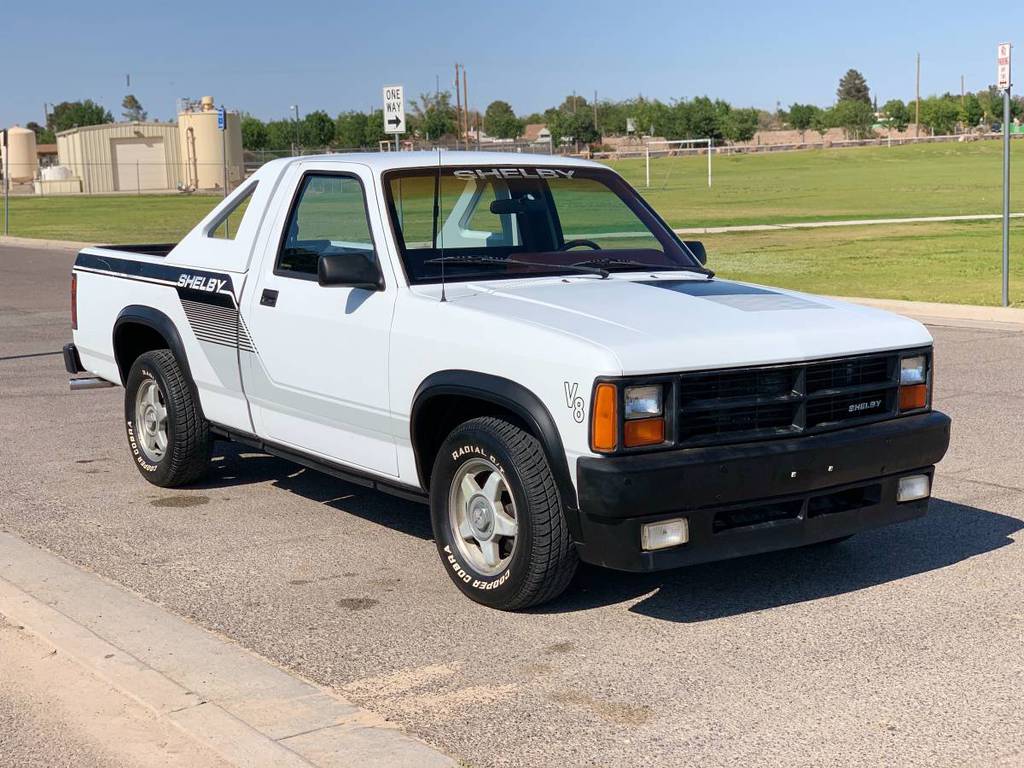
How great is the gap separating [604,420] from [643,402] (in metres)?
0.17

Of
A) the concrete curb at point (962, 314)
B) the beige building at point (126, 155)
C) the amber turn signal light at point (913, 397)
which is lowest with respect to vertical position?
the concrete curb at point (962, 314)

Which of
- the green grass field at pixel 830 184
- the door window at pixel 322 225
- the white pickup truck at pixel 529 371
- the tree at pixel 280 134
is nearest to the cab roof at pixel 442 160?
the white pickup truck at pixel 529 371

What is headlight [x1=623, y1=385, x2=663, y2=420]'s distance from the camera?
16.5 ft

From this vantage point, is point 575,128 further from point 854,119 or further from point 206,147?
point 206,147

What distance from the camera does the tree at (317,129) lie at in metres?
125

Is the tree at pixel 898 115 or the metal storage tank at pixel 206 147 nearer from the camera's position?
the metal storage tank at pixel 206 147

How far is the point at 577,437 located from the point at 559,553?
0.50 meters

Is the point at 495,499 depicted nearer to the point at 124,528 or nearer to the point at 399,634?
the point at 399,634

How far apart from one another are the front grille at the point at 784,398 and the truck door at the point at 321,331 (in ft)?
4.88

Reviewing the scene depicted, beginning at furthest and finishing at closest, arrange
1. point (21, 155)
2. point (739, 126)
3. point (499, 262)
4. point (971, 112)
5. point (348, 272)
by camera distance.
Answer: point (971, 112) → point (739, 126) → point (21, 155) → point (499, 262) → point (348, 272)

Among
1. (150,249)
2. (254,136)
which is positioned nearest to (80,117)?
(254,136)

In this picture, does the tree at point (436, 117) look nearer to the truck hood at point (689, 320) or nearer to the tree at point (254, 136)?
the tree at point (254, 136)

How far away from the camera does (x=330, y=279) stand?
5.91m

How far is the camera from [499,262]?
20.8 feet
